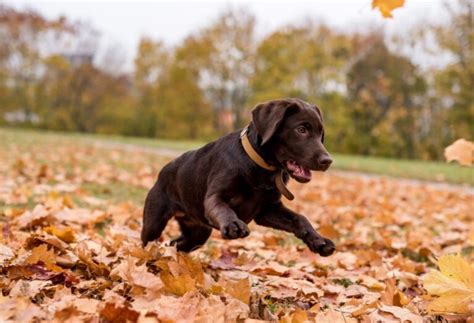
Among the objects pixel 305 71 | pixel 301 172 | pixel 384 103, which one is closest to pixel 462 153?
pixel 301 172

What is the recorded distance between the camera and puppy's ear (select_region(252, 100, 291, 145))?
320cm

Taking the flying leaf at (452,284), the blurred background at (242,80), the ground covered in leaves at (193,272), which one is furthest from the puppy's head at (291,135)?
the blurred background at (242,80)

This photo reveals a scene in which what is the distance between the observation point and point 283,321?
2.30 metres

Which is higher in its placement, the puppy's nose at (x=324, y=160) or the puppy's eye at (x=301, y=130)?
the puppy's eye at (x=301, y=130)

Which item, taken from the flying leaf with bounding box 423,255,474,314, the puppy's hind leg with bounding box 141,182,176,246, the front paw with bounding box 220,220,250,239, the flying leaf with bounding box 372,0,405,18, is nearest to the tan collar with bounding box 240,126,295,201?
the front paw with bounding box 220,220,250,239

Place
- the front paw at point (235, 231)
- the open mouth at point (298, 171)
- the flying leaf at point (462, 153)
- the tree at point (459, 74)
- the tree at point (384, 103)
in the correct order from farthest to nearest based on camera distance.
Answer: the tree at point (384, 103) < the tree at point (459, 74) < the open mouth at point (298, 171) < the front paw at point (235, 231) < the flying leaf at point (462, 153)

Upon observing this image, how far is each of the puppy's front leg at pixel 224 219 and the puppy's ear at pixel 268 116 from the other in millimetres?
414

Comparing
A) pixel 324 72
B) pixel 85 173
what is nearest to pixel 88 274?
pixel 85 173

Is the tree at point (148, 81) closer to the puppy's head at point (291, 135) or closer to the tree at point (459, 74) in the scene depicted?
the tree at point (459, 74)

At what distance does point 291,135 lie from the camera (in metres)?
3.28

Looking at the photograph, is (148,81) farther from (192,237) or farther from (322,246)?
(322,246)

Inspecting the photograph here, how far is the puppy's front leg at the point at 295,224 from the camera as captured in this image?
3299 mm

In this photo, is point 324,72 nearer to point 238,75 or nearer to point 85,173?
point 238,75

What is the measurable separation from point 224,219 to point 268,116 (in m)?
0.65
